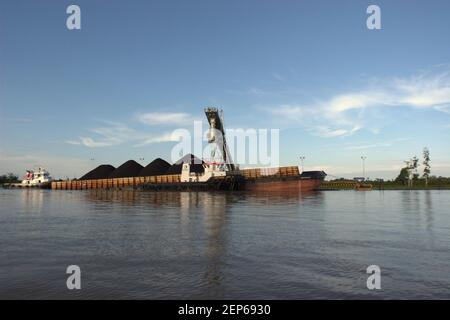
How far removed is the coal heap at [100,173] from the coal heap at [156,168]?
24059mm

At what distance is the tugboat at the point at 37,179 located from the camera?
143 m

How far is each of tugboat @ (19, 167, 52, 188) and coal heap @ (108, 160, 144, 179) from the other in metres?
24.5

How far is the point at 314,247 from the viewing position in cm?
1658

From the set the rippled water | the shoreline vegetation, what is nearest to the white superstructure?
the shoreline vegetation

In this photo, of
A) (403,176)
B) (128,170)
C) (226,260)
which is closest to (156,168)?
(128,170)

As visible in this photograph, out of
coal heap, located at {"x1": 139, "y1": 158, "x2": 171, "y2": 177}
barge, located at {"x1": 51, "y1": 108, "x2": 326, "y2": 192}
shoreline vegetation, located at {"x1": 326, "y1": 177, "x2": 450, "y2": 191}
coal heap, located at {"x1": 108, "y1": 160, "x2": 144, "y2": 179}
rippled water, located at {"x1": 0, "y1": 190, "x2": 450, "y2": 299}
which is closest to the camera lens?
rippled water, located at {"x1": 0, "y1": 190, "x2": 450, "y2": 299}

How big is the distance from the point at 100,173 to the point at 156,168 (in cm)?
3355

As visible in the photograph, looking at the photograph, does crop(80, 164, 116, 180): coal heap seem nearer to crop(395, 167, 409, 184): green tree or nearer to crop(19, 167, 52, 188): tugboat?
crop(19, 167, 52, 188): tugboat

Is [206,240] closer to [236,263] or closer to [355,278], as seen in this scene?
[236,263]

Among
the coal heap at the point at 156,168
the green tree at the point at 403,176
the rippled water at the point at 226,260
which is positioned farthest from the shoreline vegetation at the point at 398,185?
the rippled water at the point at 226,260

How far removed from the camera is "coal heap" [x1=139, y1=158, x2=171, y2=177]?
13738 cm

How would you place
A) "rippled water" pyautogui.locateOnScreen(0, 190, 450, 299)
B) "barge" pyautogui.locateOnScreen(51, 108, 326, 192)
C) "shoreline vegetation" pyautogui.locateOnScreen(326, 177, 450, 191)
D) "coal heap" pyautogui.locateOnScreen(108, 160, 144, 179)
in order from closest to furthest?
1. "rippled water" pyautogui.locateOnScreen(0, 190, 450, 299)
2. "barge" pyautogui.locateOnScreen(51, 108, 326, 192)
3. "shoreline vegetation" pyautogui.locateOnScreen(326, 177, 450, 191)
4. "coal heap" pyautogui.locateOnScreen(108, 160, 144, 179)

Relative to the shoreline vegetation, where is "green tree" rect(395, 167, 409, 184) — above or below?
above

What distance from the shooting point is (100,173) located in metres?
157
